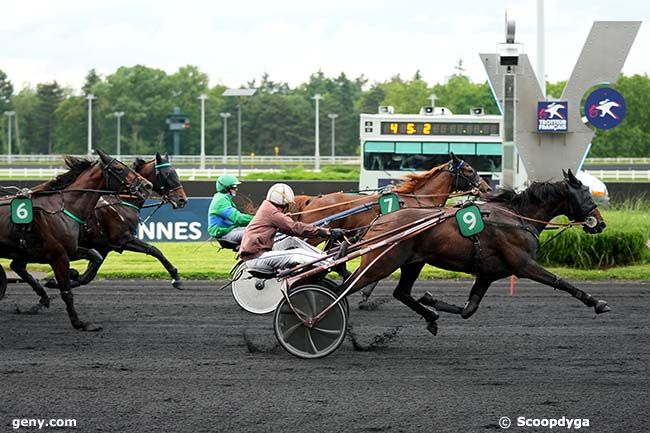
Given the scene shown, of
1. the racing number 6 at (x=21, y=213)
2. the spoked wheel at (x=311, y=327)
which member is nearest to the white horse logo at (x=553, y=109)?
the spoked wheel at (x=311, y=327)

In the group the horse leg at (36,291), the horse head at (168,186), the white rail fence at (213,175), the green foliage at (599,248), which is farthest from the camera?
the white rail fence at (213,175)

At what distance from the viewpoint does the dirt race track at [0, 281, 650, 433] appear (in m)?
6.89

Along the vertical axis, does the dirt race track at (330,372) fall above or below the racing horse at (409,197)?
below

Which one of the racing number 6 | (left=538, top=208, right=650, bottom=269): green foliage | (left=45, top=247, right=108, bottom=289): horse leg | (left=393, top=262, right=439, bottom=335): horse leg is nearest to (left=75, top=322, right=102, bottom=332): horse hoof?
the racing number 6

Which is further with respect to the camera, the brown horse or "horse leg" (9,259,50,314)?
the brown horse

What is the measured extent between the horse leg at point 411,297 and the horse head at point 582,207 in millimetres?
1589

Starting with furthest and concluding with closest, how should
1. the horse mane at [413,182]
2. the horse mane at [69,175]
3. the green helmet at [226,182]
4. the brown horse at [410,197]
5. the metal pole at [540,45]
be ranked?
the metal pole at [540,45], the horse mane at [413,182], the brown horse at [410,197], the green helmet at [226,182], the horse mane at [69,175]

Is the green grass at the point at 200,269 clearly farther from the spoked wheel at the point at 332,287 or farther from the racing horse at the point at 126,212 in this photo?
the spoked wheel at the point at 332,287

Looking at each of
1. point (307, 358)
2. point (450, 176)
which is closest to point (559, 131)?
point (450, 176)

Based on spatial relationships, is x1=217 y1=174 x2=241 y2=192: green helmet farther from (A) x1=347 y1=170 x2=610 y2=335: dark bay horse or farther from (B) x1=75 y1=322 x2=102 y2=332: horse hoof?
(A) x1=347 y1=170 x2=610 y2=335: dark bay horse

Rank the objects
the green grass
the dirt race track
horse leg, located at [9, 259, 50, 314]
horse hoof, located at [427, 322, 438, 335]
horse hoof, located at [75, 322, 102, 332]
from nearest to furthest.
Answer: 1. the dirt race track
2. horse hoof, located at [427, 322, 438, 335]
3. horse hoof, located at [75, 322, 102, 332]
4. horse leg, located at [9, 259, 50, 314]
5. the green grass

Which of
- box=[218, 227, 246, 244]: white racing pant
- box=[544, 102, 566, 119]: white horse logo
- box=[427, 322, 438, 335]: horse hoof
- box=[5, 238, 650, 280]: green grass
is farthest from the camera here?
box=[544, 102, 566, 119]: white horse logo

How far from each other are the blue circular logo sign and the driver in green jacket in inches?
295

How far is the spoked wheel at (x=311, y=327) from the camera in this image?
8.87 m
